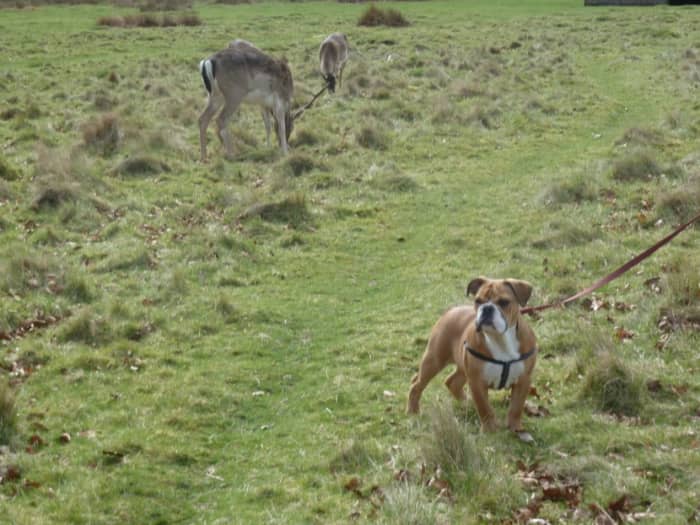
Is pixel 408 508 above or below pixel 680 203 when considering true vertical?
below

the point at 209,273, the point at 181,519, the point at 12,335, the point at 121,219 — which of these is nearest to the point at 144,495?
the point at 181,519

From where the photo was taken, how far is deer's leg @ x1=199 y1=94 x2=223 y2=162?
17.6 metres

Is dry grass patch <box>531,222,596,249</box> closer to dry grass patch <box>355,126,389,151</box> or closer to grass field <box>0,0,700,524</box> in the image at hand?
grass field <box>0,0,700,524</box>

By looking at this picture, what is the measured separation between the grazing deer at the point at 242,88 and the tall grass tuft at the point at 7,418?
35.7ft

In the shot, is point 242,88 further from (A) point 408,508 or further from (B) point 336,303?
(A) point 408,508

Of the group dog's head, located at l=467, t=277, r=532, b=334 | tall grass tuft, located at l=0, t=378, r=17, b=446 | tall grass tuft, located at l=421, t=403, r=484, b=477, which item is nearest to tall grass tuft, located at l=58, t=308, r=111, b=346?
tall grass tuft, located at l=0, t=378, r=17, b=446

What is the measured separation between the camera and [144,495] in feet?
21.2

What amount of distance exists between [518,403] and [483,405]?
258 millimetres

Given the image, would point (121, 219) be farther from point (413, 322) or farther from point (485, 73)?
point (485, 73)

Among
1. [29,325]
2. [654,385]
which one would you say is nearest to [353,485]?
[654,385]

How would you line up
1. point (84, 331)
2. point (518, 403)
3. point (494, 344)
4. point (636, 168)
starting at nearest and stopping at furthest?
point (494, 344) → point (518, 403) → point (84, 331) → point (636, 168)

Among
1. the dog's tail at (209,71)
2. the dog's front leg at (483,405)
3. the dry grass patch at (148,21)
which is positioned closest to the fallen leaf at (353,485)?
the dog's front leg at (483,405)

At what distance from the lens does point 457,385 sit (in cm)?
723

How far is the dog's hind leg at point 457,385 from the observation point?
718 cm
